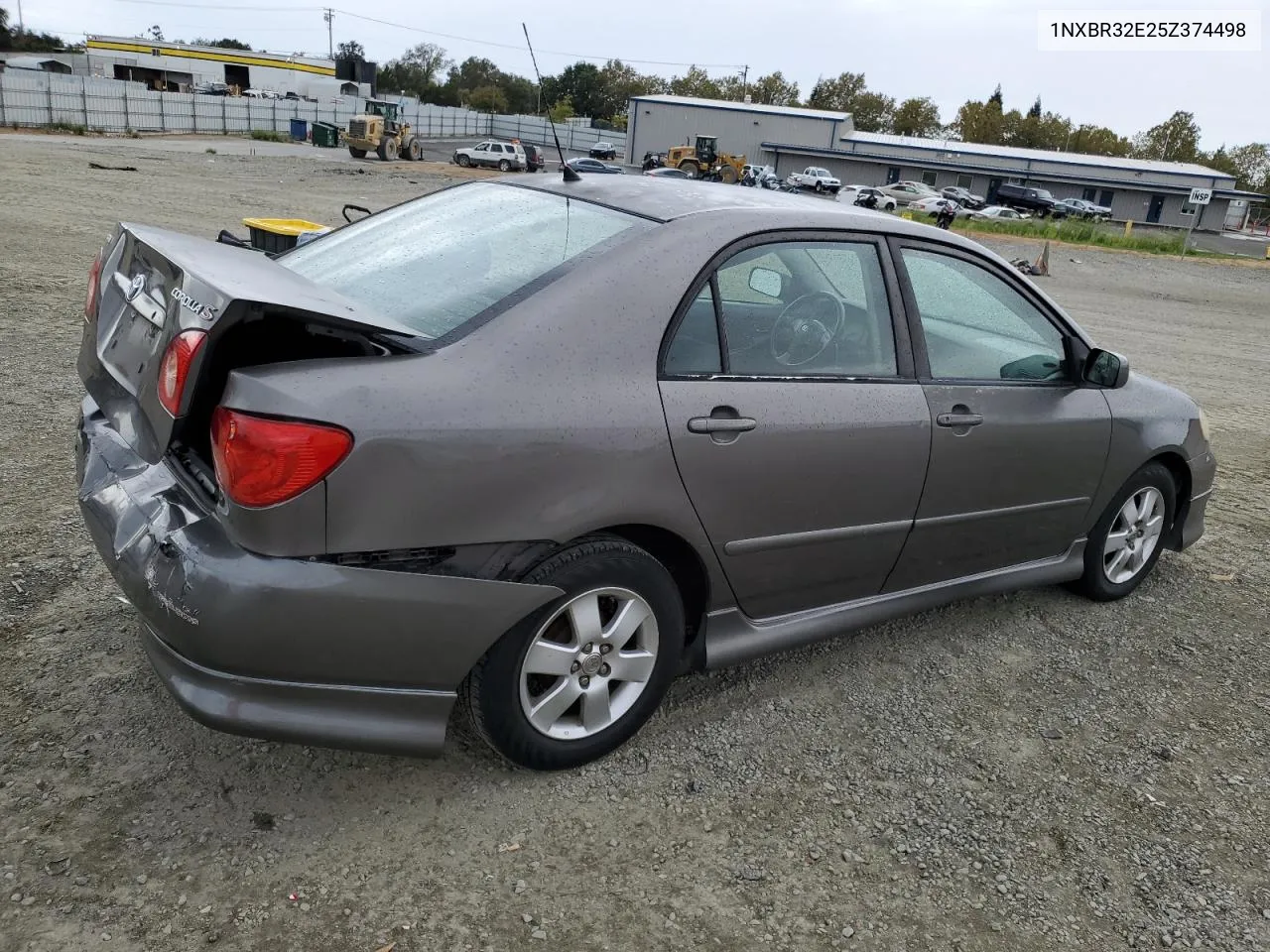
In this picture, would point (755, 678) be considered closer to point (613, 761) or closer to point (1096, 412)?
point (613, 761)

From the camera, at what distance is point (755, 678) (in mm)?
3461

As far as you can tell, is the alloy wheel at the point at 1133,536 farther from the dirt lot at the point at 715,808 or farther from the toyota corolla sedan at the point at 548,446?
the toyota corolla sedan at the point at 548,446

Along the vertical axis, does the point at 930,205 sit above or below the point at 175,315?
below

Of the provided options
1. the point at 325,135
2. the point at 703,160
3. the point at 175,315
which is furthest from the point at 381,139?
the point at 175,315

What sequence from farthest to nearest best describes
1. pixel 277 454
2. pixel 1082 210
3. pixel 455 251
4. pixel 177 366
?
pixel 1082 210 < pixel 455 251 < pixel 177 366 < pixel 277 454

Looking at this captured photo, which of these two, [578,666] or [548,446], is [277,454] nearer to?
[548,446]

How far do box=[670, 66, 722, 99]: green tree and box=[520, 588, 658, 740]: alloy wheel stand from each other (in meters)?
119

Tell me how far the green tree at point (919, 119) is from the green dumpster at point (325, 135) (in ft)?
224

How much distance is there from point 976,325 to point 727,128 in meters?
68.5

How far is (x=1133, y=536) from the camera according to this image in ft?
14.3

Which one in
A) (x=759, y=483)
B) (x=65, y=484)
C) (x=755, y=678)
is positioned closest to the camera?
(x=759, y=483)

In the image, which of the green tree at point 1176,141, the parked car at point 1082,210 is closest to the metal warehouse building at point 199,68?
the parked car at point 1082,210

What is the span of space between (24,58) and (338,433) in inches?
3682

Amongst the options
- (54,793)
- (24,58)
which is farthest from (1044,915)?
(24,58)
